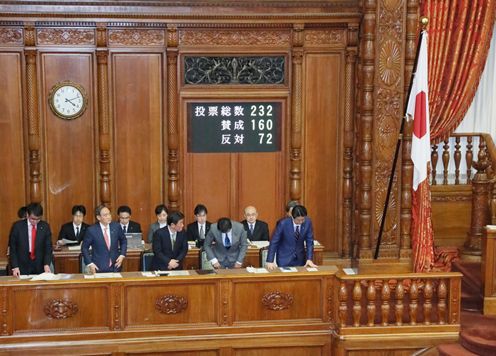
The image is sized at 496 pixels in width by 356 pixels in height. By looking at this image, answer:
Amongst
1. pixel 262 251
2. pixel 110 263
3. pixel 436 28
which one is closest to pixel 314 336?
pixel 262 251

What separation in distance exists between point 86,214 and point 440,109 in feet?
14.6

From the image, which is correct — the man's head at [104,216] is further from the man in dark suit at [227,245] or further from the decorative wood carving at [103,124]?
the decorative wood carving at [103,124]

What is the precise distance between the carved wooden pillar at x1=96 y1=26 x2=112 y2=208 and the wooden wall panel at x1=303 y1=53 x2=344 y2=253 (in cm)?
235

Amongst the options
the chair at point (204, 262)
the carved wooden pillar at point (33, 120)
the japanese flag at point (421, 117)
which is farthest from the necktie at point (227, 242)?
the carved wooden pillar at point (33, 120)

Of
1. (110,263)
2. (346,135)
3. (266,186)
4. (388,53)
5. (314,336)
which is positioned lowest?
(314,336)

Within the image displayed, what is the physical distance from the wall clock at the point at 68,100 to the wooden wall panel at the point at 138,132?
386mm

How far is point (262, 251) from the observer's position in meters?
8.59

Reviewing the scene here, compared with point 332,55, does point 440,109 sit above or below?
below

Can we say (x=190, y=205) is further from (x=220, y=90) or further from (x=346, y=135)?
(x=346, y=135)

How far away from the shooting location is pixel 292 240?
8164 millimetres

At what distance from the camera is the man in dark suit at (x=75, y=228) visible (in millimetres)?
9008

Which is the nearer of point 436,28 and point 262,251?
point 262,251

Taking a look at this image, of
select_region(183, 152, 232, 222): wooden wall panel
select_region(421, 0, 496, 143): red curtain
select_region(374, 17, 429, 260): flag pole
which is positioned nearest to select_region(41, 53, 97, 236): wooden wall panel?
select_region(183, 152, 232, 222): wooden wall panel

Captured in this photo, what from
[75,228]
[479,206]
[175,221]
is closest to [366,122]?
[479,206]
